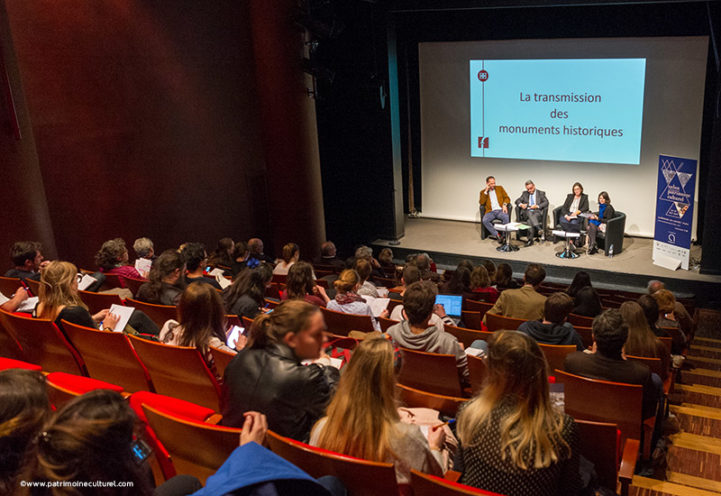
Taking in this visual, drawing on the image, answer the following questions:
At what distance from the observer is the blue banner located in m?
8.12

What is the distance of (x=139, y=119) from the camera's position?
7.83m

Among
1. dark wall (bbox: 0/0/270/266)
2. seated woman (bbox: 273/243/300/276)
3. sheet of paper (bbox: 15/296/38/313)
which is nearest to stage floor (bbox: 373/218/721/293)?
dark wall (bbox: 0/0/270/266)

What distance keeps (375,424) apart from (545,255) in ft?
25.7

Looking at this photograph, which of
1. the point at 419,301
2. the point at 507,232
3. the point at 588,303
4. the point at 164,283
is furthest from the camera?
the point at 507,232

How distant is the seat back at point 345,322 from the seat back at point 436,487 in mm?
2560

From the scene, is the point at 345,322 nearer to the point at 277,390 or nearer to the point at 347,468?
the point at 277,390

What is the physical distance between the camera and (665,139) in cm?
934

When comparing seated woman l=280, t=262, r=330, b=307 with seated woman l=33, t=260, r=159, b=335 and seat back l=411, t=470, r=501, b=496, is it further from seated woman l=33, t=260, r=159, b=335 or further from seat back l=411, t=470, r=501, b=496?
seat back l=411, t=470, r=501, b=496

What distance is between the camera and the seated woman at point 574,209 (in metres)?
9.47

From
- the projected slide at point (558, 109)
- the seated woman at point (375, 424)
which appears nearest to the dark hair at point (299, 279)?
the seated woman at point (375, 424)

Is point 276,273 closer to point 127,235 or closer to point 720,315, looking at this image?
point 127,235

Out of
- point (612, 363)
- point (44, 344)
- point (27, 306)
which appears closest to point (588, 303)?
point (612, 363)

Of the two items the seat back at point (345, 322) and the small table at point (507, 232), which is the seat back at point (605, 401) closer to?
the seat back at point (345, 322)

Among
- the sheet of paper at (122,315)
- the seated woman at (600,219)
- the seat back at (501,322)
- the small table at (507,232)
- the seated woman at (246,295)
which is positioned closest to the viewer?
the sheet of paper at (122,315)
